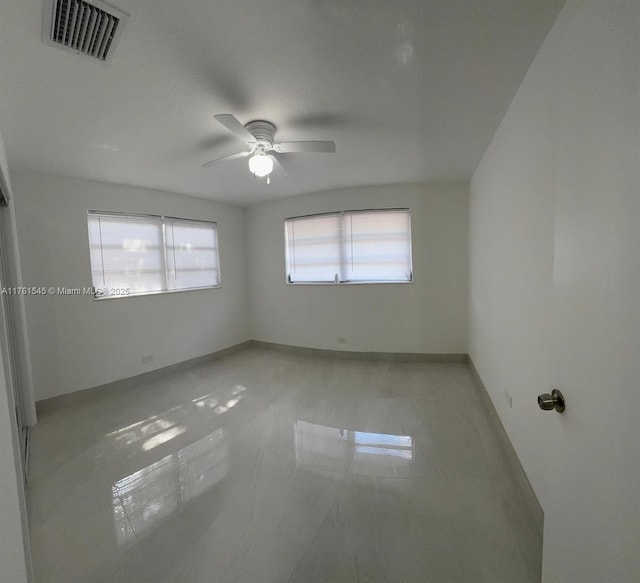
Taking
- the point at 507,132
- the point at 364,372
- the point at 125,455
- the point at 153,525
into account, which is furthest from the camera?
the point at 364,372

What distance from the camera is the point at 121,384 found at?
131 inches

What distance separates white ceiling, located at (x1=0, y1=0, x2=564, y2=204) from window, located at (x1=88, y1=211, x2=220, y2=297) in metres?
0.85

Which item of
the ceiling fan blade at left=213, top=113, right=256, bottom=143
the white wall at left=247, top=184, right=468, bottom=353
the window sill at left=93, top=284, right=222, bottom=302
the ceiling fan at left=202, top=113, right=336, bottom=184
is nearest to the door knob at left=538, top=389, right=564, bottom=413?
the ceiling fan at left=202, top=113, right=336, bottom=184

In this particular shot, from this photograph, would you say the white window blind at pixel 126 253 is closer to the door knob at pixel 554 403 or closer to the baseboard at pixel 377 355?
the baseboard at pixel 377 355

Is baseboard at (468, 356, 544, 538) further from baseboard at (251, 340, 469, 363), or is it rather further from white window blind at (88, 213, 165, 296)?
white window blind at (88, 213, 165, 296)

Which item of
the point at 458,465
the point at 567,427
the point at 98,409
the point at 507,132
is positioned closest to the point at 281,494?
the point at 458,465

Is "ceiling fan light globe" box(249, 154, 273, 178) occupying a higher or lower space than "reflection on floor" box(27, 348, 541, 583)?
higher

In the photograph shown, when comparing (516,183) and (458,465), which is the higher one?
(516,183)

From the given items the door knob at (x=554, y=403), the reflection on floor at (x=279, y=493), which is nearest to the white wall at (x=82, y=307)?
the reflection on floor at (x=279, y=493)

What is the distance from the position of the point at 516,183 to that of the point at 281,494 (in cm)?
253

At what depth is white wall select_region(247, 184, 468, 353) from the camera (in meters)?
3.79

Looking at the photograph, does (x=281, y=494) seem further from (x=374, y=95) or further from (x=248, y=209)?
(x=248, y=209)

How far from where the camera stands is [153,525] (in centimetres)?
151

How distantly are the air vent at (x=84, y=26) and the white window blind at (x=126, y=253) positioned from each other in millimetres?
2385
